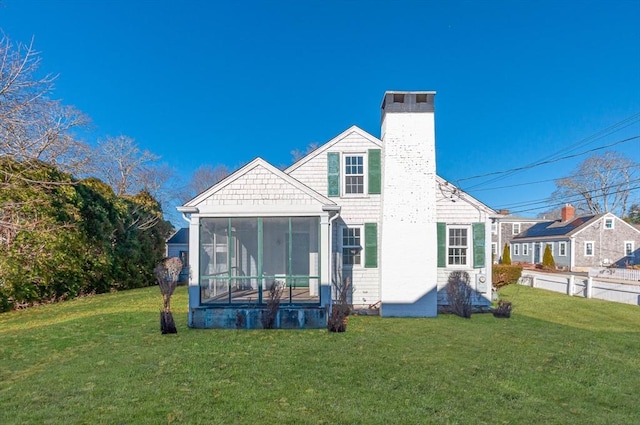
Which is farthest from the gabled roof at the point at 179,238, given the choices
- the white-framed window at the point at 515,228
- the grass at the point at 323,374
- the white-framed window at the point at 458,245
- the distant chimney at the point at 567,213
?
the white-framed window at the point at 515,228

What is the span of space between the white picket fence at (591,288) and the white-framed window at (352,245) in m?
9.61

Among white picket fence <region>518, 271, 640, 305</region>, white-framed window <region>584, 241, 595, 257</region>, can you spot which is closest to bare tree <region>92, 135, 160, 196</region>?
white picket fence <region>518, 271, 640, 305</region>

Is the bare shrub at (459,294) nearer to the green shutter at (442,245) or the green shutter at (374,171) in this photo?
the green shutter at (442,245)

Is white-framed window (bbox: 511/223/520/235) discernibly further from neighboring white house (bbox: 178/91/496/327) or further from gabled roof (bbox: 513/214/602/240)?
neighboring white house (bbox: 178/91/496/327)

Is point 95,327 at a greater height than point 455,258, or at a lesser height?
lesser

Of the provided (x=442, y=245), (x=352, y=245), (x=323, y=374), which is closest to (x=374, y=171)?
(x=352, y=245)

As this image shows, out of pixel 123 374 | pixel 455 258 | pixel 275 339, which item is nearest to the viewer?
pixel 123 374

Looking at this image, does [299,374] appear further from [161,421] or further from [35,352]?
[35,352]

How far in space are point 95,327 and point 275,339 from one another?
447cm

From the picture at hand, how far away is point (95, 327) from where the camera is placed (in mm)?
7988

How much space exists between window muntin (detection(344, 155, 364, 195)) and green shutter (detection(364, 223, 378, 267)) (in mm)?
1226

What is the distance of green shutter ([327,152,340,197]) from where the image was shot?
1112 cm

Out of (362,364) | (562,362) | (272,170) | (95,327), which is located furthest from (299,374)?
(95,327)

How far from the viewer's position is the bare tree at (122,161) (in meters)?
27.8
